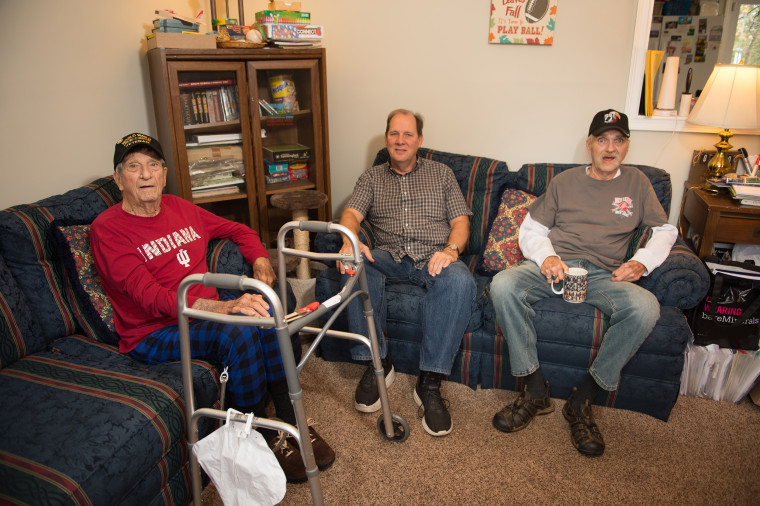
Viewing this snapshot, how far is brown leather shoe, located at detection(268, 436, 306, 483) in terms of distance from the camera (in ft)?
5.84

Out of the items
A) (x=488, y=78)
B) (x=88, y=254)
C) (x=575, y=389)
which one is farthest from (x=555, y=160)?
(x=88, y=254)

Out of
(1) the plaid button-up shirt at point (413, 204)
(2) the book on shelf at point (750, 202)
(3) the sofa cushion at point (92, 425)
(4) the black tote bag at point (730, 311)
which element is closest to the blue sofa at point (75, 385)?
(3) the sofa cushion at point (92, 425)

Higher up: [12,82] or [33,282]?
[12,82]

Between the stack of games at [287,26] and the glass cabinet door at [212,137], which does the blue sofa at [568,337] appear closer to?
the glass cabinet door at [212,137]

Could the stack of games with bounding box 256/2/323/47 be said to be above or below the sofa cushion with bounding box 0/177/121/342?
above

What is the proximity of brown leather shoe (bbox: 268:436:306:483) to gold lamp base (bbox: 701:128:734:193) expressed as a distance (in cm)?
229

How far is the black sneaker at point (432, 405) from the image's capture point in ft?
6.72

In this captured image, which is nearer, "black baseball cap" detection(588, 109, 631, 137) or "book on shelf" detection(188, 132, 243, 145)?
"black baseball cap" detection(588, 109, 631, 137)

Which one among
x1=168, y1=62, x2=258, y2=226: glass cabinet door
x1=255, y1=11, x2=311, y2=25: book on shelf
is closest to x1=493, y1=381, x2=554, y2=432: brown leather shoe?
x1=168, y1=62, x2=258, y2=226: glass cabinet door

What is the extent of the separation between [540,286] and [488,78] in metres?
1.40

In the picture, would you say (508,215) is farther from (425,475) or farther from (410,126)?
(425,475)

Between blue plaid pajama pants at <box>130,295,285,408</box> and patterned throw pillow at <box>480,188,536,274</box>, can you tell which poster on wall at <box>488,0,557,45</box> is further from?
blue plaid pajama pants at <box>130,295,285,408</box>

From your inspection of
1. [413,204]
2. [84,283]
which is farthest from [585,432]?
[84,283]

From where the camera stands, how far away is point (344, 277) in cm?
225
